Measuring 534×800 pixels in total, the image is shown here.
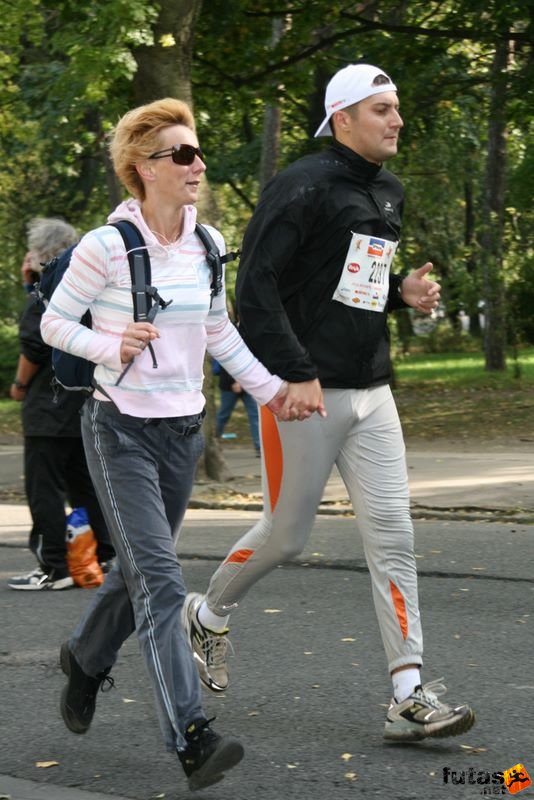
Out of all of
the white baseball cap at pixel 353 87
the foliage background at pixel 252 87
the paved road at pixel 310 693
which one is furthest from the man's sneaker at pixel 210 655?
the foliage background at pixel 252 87

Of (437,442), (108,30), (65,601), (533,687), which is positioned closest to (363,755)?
(533,687)

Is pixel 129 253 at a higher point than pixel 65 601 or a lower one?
higher

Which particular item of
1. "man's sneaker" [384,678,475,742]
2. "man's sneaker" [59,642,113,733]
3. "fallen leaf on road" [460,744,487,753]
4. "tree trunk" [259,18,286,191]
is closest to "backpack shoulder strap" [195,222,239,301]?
"man's sneaker" [59,642,113,733]

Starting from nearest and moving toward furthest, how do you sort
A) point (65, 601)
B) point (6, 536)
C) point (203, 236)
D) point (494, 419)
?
point (203, 236) → point (65, 601) → point (6, 536) → point (494, 419)

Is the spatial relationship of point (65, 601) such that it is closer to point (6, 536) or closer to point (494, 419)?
point (6, 536)

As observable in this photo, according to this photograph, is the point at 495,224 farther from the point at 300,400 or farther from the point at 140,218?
the point at 140,218

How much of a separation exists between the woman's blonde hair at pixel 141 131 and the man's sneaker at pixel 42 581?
12.8 feet

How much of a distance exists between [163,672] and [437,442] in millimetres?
12538

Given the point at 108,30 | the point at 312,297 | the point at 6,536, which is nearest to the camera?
the point at 312,297

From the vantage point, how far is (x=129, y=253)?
430 cm

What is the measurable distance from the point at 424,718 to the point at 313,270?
1459 mm

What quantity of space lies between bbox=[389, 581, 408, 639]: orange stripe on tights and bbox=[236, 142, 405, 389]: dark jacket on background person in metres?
0.67

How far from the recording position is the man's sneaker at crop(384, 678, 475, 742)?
4.55 m

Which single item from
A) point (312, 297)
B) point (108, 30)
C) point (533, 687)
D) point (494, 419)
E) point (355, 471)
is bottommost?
point (494, 419)
